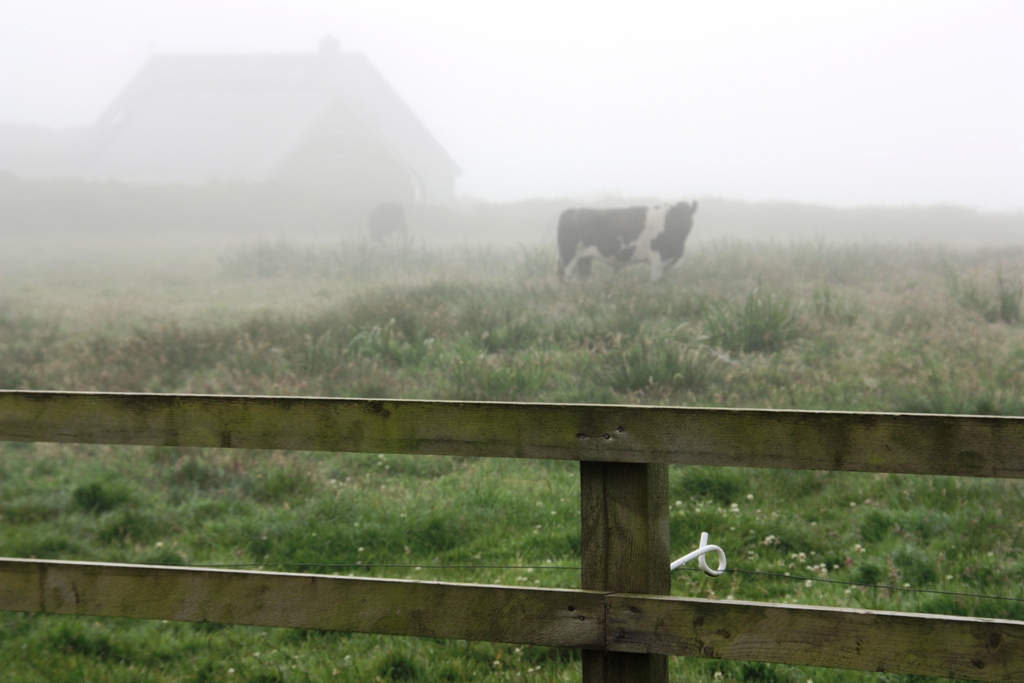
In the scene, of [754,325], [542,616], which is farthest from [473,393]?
[542,616]

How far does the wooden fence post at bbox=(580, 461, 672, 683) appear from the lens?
1877 mm

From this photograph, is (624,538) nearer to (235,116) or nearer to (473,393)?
(473,393)

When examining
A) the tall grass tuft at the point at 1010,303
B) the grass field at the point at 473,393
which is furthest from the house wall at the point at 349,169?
the tall grass tuft at the point at 1010,303

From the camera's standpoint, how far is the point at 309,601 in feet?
6.76

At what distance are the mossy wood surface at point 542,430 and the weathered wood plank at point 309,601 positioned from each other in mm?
364

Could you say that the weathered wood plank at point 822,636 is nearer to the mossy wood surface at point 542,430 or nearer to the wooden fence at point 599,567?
the wooden fence at point 599,567

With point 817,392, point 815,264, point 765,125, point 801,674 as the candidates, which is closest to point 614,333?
point 817,392

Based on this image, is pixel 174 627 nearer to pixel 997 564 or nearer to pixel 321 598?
pixel 321 598

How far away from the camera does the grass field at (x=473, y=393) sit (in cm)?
371

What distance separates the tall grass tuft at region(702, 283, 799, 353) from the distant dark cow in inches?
165

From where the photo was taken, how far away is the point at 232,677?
3312 millimetres

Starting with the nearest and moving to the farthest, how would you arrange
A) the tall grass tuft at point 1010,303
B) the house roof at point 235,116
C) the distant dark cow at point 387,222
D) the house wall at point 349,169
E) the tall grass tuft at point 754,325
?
the tall grass tuft at point 1010,303 < the tall grass tuft at point 754,325 < the distant dark cow at point 387,222 < the house wall at point 349,169 < the house roof at point 235,116

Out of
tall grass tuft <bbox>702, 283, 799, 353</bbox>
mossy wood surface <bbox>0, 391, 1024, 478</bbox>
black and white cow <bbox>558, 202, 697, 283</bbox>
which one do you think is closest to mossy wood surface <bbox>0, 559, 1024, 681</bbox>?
mossy wood surface <bbox>0, 391, 1024, 478</bbox>

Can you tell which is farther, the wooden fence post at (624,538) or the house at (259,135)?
the house at (259,135)
